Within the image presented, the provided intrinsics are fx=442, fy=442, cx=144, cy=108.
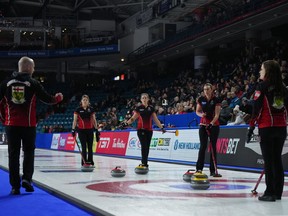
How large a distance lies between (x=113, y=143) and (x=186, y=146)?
6.18 metres

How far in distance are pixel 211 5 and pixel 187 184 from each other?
2482 cm

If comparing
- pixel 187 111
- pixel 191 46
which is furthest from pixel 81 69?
pixel 187 111

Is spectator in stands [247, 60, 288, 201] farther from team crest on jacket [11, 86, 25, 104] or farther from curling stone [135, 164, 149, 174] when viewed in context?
curling stone [135, 164, 149, 174]

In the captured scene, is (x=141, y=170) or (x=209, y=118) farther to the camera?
(x=141, y=170)

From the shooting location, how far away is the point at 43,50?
141 ft

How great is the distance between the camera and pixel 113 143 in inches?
758

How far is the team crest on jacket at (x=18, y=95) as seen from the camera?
6.44 m

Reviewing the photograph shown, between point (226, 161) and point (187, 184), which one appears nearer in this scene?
point (187, 184)

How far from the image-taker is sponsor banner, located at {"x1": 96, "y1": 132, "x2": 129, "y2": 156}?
713 inches

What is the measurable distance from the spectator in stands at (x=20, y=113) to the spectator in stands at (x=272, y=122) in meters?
2.93

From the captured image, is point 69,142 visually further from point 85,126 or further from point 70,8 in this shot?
point 70,8

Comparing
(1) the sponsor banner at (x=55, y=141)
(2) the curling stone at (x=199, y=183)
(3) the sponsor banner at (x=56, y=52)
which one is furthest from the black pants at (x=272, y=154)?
(3) the sponsor banner at (x=56, y=52)

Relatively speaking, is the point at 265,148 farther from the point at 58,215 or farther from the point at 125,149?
the point at 125,149

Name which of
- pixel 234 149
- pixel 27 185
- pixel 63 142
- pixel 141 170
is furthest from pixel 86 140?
pixel 63 142
